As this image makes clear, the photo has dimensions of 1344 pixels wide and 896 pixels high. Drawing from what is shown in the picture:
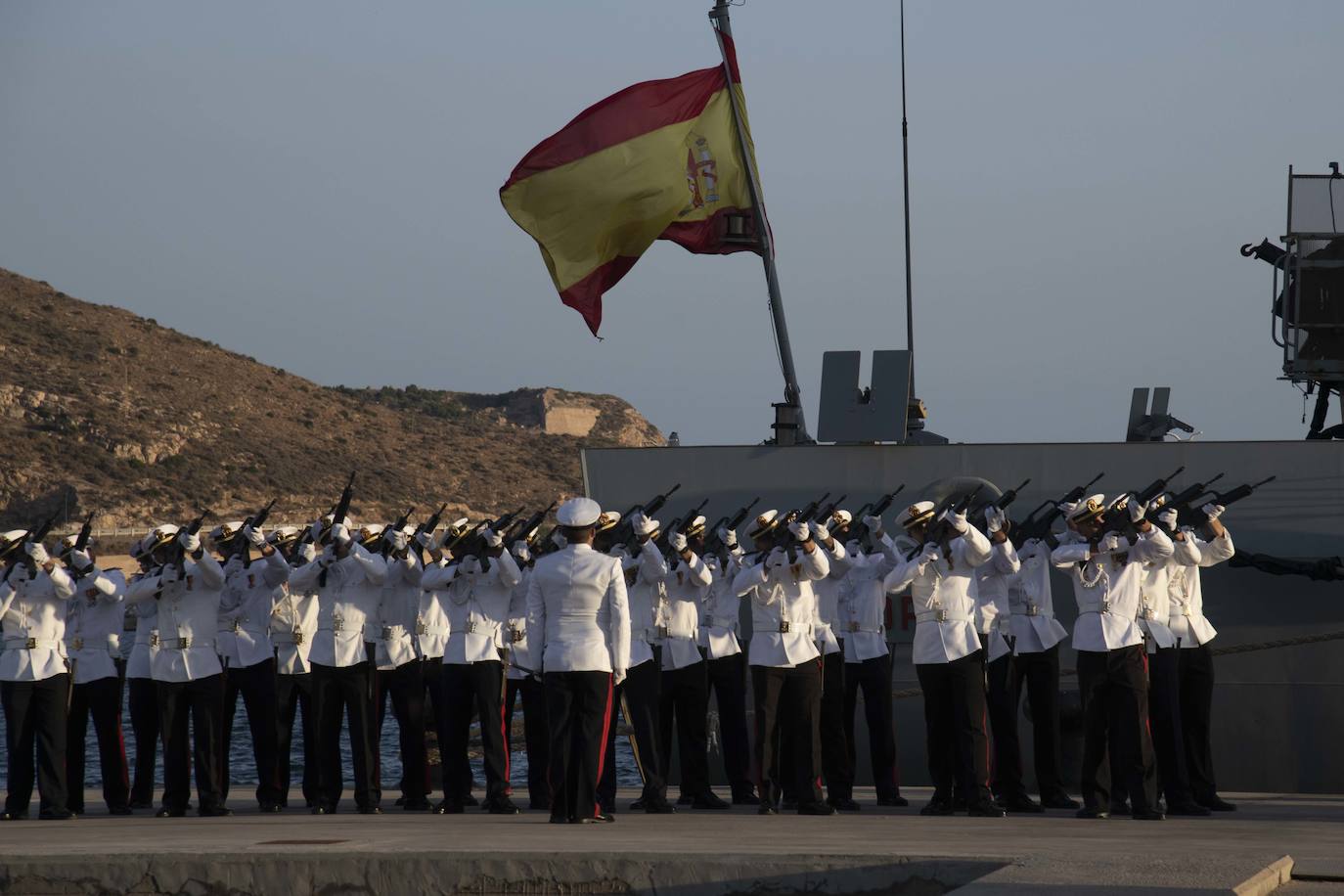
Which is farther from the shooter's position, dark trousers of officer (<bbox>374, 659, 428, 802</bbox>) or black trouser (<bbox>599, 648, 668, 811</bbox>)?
dark trousers of officer (<bbox>374, 659, 428, 802</bbox>)

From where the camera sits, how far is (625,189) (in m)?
15.2

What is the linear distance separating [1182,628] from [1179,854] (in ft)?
11.4

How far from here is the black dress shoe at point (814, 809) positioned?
10.1 metres

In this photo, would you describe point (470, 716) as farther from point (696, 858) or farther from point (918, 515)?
point (696, 858)

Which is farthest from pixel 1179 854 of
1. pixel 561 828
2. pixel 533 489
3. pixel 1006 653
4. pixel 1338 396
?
pixel 533 489

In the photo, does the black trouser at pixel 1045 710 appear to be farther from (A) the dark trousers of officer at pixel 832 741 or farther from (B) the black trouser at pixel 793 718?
(B) the black trouser at pixel 793 718

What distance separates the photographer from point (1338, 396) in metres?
14.9

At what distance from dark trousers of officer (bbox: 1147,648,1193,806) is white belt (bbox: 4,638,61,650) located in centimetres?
610

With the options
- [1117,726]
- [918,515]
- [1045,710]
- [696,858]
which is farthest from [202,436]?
[696,858]

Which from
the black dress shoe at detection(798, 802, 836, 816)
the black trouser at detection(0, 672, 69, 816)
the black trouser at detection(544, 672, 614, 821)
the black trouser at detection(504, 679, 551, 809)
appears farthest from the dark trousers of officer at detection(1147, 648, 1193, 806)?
the black trouser at detection(0, 672, 69, 816)

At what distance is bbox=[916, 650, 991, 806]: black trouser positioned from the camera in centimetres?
974

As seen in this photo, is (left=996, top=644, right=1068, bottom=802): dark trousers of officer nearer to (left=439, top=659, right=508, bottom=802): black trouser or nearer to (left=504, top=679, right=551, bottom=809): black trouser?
(left=504, top=679, right=551, bottom=809): black trouser

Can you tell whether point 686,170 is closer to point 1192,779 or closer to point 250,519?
point 250,519

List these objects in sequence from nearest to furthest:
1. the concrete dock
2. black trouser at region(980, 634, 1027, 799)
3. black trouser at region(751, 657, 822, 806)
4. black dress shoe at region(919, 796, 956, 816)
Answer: the concrete dock, black dress shoe at region(919, 796, 956, 816), black trouser at region(751, 657, 822, 806), black trouser at region(980, 634, 1027, 799)
